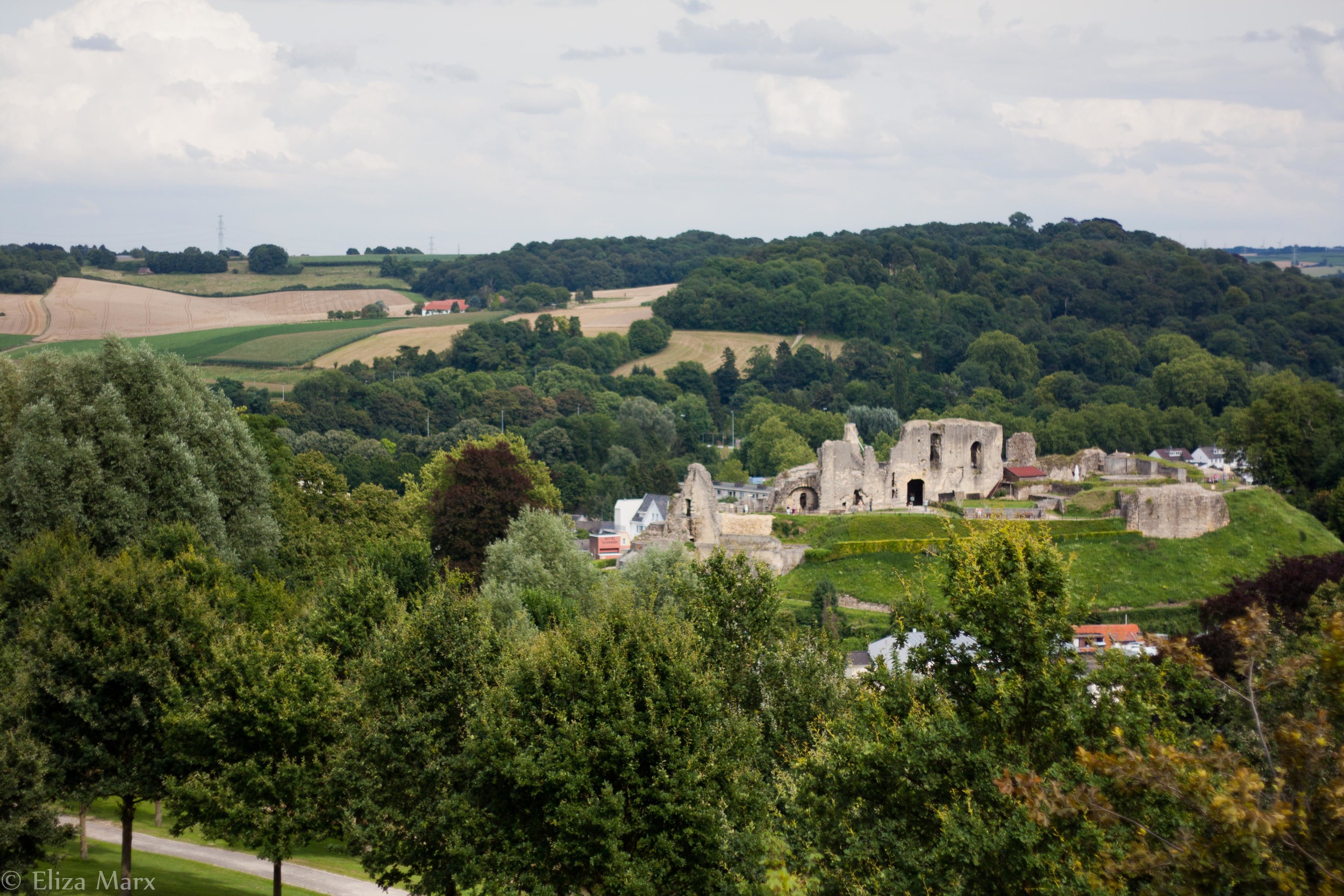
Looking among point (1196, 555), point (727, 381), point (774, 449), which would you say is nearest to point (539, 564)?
point (1196, 555)

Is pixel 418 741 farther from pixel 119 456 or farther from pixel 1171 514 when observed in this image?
pixel 1171 514

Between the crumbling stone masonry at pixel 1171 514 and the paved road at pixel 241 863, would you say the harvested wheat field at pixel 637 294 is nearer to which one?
the crumbling stone masonry at pixel 1171 514

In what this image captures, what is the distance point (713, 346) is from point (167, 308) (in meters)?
65.0

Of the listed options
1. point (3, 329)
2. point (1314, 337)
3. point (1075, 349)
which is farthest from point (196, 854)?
point (1314, 337)

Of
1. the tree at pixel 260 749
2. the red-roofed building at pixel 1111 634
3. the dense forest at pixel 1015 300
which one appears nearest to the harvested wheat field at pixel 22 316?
the dense forest at pixel 1015 300

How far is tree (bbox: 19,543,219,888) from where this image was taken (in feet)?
71.8

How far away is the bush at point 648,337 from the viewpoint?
150750 millimetres

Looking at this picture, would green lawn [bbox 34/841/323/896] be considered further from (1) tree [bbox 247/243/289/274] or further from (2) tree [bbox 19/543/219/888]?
(1) tree [bbox 247/243/289/274]

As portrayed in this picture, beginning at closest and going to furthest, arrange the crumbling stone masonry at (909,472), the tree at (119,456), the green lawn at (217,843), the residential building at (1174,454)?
the green lawn at (217,843) < the tree at (119,456) < the crumbling stone masonry at (909,472) < the residential building at (1174,454)

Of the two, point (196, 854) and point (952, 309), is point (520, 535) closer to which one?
point (196, 854)

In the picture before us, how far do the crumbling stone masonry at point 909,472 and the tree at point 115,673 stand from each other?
1532 inches

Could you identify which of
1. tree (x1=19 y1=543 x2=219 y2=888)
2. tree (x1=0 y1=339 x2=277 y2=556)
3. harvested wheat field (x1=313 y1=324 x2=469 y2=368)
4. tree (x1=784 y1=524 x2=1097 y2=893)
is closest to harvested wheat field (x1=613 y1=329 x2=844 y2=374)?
harvested wheat field (x1=313 y1=324 x2=469 y2=368)

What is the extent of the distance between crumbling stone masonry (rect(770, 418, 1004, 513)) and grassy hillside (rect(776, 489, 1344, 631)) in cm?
458

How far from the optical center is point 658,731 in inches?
729
